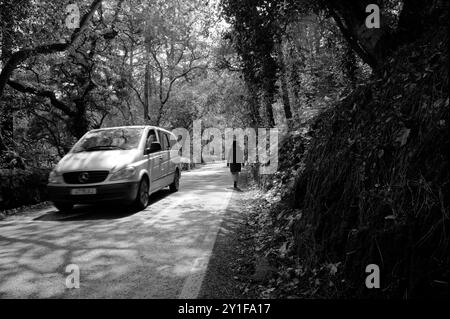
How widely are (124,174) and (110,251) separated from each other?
9.19ft

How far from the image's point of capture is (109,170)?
24.6 ft

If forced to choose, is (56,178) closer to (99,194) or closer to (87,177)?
(87,177)

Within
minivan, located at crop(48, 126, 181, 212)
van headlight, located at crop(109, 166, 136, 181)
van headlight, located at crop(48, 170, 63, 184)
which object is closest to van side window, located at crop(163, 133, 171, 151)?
minivan, located at crop(48, 126, 181, 212)

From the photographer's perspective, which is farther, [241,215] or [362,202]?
[241,215]

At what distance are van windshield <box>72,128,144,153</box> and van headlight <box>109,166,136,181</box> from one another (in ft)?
3.01

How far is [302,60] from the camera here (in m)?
11.7

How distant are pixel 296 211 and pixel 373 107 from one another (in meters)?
Result: 2.15

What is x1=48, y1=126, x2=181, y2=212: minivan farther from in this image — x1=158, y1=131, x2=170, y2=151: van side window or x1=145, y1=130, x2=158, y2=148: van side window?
x1=158, y1=131, x2=170, y2=151: van side window

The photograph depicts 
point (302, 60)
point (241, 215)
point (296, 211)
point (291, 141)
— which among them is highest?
point (302, 60)

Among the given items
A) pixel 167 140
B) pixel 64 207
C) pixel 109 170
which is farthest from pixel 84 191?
pixel 167 140

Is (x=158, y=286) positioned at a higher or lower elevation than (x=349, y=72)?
lower

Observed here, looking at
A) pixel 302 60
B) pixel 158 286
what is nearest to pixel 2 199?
pixel 158 286

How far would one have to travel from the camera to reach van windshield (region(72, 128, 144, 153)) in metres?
8.58

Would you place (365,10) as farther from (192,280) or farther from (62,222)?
(62,222)
